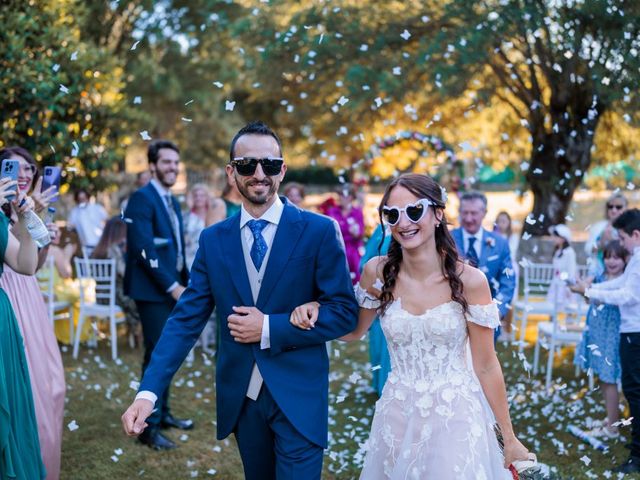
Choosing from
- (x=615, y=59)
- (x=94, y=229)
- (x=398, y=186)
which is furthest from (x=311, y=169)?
(x=398, y=186)

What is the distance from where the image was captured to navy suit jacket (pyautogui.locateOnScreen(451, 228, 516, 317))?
602 cm

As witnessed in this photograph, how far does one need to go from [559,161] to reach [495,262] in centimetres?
1005

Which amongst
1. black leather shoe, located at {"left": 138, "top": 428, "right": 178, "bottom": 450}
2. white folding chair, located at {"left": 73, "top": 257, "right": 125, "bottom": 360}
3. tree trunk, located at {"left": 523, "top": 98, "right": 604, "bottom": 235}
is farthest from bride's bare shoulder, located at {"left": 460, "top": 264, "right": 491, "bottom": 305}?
tree trunk, located at {"left": 523, "top": 98, "right": 604, "bottom": 235}

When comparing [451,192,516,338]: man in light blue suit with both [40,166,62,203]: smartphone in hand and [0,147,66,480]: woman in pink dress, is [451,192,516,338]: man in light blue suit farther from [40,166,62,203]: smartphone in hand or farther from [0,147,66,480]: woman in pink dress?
[0,147,66,480]: woman in pink dress

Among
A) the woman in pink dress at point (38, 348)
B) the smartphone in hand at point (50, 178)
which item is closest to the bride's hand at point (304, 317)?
the woman in pink dress at point (38, 348)

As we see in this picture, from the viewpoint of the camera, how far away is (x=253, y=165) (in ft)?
10.00

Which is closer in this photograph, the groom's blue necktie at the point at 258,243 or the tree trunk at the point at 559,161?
the groom's blue necktie at the point at 258,243

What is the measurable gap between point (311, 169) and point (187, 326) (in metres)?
39.7

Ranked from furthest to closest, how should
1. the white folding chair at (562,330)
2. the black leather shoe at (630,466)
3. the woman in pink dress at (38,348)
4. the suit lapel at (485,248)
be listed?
the white folding chair at (562,330), the suit lapel at (485,248), the black leather shoe at (630,466), the woman in pink dress at (38,348)

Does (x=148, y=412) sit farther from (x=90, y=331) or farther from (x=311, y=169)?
(x=311, y=169)

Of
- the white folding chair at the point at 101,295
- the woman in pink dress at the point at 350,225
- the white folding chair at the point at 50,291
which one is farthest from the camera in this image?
the woman in pink dress at the point at 350,225

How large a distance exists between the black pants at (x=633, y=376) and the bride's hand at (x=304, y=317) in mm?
3385

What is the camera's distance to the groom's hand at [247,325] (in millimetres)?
2975

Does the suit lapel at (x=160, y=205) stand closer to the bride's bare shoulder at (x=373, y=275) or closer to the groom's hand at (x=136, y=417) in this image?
the bride's bare shoulder at (x=373, y=275)
